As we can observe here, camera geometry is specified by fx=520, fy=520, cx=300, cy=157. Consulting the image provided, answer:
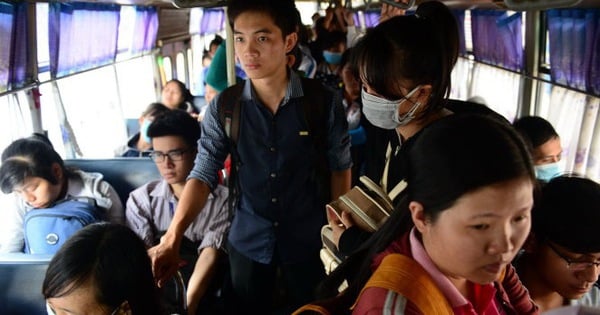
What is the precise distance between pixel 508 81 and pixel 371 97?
164 inches

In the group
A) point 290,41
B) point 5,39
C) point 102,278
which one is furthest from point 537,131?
point 5,39

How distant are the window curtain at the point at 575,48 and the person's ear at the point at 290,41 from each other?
2199 millimetres

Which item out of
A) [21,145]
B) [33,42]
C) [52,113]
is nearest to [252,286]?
[21,145]

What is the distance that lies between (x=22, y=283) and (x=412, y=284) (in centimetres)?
187

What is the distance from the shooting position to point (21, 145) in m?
2.98

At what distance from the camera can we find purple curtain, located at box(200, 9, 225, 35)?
9.62 metres

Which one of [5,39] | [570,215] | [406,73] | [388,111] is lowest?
[570,215]

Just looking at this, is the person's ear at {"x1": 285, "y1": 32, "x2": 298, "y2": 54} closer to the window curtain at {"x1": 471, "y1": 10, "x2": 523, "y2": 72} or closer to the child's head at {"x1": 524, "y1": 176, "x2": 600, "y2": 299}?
the child's head at {"x1": 524, "y1": 176, "x2": 600, "y2": 299}

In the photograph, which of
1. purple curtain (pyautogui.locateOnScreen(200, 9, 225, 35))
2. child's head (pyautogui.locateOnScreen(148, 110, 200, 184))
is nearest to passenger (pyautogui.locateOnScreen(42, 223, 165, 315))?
child's head (pyautogui.locateOnScreen(148, 110, 200, 184))

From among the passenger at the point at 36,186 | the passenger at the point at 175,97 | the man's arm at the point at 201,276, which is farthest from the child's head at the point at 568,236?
the passenger at the point at 175,97

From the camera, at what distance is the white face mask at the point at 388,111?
1477mm

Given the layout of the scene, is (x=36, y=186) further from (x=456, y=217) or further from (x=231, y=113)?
(x=456, y=217)

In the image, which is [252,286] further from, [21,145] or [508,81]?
[508,81]

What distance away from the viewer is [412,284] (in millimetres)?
989
